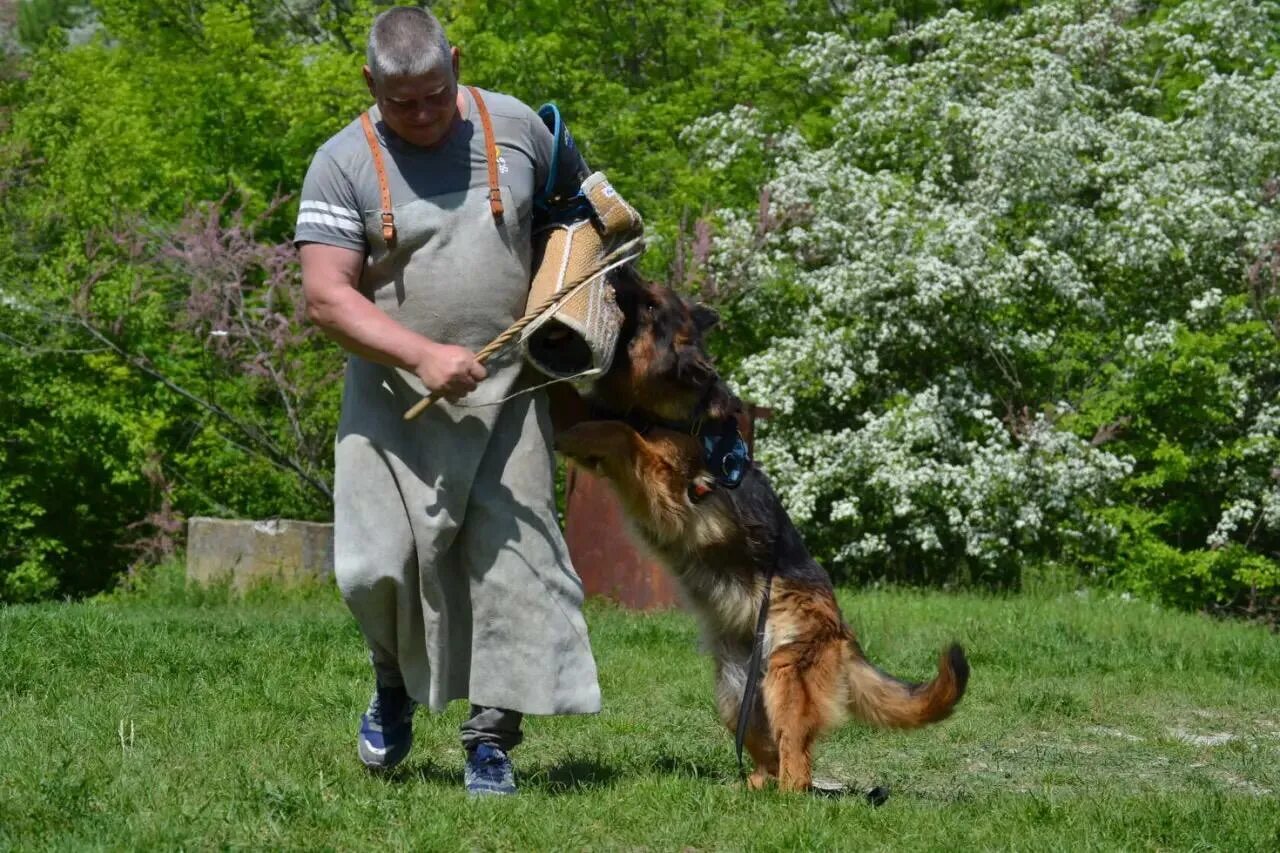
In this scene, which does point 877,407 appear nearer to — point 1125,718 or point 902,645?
point 902,645

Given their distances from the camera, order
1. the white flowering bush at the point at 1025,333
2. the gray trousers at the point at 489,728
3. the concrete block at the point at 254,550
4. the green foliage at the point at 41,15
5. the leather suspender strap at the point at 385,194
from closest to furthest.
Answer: the leather suspender strap at the point at 385,194 → the gray trousers at the point at 489,728 → the concrete block at the point at 254,550 → the white flowering bush at the point at 1025,333 → the green foliage at the point at 41,15

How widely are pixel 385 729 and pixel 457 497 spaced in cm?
87

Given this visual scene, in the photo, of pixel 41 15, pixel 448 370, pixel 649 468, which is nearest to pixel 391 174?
pixel 448 370

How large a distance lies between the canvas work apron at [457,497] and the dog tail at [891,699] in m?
1.05

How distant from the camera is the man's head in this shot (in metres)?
4.42

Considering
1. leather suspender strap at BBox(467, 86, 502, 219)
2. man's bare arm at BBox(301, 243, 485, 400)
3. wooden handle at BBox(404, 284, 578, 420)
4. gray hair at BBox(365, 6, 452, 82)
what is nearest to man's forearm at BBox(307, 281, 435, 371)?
man's bare arm at BBox(301, 243, 485, 400)

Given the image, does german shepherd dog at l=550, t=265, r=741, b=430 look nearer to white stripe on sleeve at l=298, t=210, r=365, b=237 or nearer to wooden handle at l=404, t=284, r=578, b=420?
wooden handle at l=404, t=284, r=578, b=420

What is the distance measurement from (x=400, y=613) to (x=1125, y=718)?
157 inches

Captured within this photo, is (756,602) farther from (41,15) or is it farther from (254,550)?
(41,15)

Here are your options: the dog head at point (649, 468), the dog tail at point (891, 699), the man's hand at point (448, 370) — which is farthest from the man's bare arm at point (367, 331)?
the dog tail at point (891, 699)

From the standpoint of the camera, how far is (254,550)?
12062 millimetres

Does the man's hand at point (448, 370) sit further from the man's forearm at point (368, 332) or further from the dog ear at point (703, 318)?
the dog ear at point (703, 318)

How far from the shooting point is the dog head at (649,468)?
5254 mm

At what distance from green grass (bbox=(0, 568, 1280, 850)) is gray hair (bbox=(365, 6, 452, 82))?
6.67 feet
